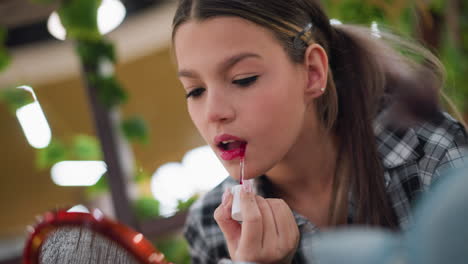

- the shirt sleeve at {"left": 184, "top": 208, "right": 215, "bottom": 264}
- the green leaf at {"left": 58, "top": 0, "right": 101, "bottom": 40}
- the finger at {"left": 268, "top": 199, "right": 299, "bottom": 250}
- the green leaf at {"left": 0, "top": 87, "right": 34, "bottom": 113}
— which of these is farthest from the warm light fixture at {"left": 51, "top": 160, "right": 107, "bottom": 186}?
the finger at {"left": 268, "top": 199, "right": 299, "bottom": 250}

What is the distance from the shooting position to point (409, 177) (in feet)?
2.85

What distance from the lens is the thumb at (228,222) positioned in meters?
0.74

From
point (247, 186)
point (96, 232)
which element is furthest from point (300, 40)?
point (96, 232)

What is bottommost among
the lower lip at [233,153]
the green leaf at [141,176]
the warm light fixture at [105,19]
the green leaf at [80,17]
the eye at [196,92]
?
the lower lip at [233,153]

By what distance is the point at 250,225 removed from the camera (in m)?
0.67

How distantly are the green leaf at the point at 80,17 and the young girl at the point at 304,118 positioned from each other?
0.76m

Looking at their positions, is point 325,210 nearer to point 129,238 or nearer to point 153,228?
point 129,238

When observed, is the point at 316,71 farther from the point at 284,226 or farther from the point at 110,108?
the point at 110,108

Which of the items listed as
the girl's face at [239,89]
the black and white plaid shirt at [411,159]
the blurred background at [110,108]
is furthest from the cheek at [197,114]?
the blurred background at [110,108]

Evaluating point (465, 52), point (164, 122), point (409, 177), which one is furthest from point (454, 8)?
point (409, 177)

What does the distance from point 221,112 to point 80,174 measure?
3.77 feet

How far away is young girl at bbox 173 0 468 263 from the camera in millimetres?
715

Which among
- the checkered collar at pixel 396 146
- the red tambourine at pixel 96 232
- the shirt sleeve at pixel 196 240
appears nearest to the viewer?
the red tambourine at pixel 96 232

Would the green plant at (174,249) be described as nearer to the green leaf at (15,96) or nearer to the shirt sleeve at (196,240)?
the shirt sleeve at (196,240)
